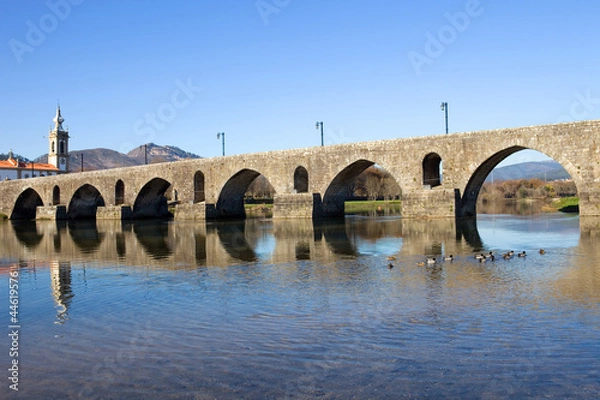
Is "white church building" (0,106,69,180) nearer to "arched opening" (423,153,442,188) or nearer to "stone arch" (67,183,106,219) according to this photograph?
"stone arch" (67,183,106,219)

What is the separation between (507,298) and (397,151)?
82.1 ft

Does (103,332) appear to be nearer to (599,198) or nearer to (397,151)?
(599,198)

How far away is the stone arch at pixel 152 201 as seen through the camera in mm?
50656

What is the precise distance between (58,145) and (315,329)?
109394mm

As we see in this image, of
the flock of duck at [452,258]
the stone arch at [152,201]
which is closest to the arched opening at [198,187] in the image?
the stone arch at [152,201]

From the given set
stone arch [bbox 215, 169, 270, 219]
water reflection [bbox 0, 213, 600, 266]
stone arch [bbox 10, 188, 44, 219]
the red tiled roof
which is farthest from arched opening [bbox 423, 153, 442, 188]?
the red tiled roof

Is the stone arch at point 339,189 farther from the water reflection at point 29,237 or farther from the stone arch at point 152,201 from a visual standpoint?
the stone arch at point 152,201

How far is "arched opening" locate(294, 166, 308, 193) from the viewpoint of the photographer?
1538 inches

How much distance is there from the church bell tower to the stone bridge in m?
52.0

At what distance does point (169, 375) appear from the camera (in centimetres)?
586

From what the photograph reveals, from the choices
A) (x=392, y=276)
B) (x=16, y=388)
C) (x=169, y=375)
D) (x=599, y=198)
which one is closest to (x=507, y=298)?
(x=392, y=276)

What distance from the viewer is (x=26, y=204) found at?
6544 centimetres
